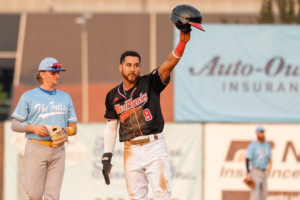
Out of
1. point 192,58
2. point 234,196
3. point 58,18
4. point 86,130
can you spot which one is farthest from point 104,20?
point 234,196

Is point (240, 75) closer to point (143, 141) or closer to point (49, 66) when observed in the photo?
point (49, 66)

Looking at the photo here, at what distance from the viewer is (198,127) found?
9.61m

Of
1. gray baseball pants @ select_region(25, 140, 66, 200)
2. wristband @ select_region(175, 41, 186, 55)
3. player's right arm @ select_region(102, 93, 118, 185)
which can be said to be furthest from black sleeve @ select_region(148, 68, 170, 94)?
gray baseball pants @ select_region(25, 140, 66, 200)

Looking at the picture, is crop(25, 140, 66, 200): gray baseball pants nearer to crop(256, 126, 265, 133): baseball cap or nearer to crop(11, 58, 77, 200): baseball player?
crop(11, 58, 77, 200): baseball player

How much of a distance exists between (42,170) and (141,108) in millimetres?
1516

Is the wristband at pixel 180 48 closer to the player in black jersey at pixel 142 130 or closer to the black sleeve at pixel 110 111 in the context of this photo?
the player in black jersey at pixel 142 130

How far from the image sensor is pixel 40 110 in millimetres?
5484

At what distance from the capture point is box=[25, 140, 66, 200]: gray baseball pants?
540cm

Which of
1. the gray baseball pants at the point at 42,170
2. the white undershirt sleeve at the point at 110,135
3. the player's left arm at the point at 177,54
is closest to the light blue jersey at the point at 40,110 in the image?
the gray baseball pants at the point at 42,170

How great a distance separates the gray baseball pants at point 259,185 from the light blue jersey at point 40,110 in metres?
5.26

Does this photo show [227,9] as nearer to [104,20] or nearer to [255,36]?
[104,20]

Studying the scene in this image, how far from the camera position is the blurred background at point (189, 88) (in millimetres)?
9453

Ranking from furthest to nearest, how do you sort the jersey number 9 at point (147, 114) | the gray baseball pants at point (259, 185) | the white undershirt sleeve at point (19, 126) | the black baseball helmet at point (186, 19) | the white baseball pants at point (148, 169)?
the gray baseball pants at point (259, 185)
the white undershirt sleeve at point (19, 126)
the jersey number 9 at point (147, 114)
the white baseball pants at point (148, 169)
the black baseball helmet at point (186, 19)

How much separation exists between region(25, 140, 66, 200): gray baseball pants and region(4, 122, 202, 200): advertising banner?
12.8 ft
